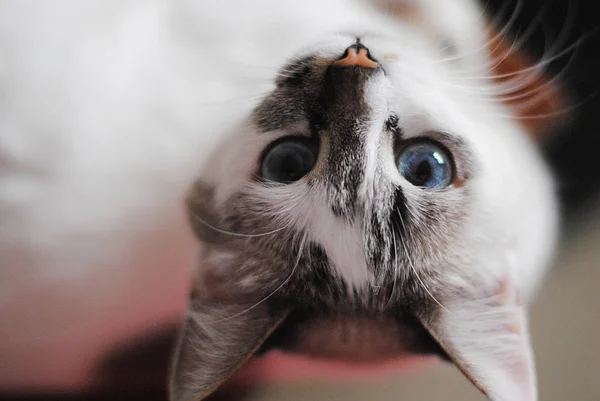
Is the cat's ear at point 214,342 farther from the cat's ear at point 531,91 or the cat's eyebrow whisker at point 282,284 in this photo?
the cat's ear at point 531,91

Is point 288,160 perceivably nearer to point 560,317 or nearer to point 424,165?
point 424,165

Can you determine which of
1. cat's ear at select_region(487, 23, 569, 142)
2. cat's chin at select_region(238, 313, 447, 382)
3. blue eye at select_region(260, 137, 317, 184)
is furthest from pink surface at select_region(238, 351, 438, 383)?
cat's ear at select_region(487, 23, 569, 142)

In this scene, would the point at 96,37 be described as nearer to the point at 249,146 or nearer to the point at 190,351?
the point at 249,146

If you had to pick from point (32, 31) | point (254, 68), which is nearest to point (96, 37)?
point (32, 31)

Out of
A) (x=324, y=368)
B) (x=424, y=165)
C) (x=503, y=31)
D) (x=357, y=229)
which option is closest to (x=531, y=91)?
(x=503, y=31)

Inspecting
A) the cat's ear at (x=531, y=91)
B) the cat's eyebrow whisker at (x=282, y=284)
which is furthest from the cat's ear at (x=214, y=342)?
the cat's ear at (x=531, y=91)

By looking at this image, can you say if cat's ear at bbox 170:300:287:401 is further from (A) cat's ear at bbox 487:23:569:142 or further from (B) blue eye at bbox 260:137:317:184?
(A) cat's ear at bbox 487:23:569:142
